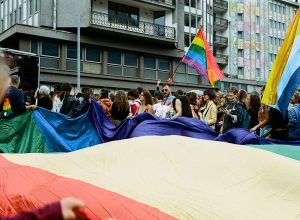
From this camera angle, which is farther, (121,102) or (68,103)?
(68,103)

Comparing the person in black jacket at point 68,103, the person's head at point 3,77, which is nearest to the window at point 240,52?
the person in black jacket at point 68,103

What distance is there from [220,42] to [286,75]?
120ft

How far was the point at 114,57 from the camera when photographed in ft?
92.7

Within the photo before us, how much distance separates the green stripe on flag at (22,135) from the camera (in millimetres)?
8109

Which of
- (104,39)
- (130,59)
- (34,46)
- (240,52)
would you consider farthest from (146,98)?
(240,52)

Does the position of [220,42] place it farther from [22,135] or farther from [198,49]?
[22,135]

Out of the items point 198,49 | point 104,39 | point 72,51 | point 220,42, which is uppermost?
point 220,42

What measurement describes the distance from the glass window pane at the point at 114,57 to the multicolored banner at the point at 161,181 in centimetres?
2411

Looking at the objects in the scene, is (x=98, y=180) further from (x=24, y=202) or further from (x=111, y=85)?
(x=111, y=85)

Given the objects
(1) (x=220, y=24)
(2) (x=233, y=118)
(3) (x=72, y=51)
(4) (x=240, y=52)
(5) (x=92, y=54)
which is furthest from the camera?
(4) (x=240, y=52)

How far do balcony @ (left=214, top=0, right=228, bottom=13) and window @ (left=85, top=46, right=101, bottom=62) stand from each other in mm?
18227

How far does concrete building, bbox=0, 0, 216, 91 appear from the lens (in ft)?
83.4

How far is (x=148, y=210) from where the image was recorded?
281 cm

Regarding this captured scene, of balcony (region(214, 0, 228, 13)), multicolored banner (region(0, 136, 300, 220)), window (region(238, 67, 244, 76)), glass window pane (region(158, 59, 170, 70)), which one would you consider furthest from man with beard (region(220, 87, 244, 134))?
window (region(238, 67, 244, 76))
